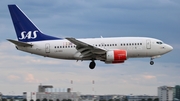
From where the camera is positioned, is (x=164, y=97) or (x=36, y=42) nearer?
(x=36, y=42)

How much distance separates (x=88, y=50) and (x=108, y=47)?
329 centimetres

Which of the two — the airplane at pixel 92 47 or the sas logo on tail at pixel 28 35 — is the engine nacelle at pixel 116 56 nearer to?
the airplane at pixel 92 47

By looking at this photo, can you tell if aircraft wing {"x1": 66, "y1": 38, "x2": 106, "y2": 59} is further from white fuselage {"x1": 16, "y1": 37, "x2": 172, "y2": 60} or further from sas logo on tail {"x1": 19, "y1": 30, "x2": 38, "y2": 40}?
sas logo on tail {"x1": 19, "y1": 30, "x2": 38, "y2": 40}

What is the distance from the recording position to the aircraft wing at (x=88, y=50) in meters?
81.2

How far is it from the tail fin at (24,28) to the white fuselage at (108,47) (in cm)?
155

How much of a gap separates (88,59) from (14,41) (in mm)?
12623

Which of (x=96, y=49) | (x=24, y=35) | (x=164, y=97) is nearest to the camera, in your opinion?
(x=96, y=49)

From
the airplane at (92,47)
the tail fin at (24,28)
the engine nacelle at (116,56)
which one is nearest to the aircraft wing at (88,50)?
the airplane at (92,47)

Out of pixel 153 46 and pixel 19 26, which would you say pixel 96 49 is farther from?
pixel 19 26

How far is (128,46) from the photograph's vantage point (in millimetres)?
82750

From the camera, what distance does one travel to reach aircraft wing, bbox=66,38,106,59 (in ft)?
266

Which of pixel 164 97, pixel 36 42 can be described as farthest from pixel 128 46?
pixel 164 97

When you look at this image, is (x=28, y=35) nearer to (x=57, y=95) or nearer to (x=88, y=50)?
(x=88, y=50)

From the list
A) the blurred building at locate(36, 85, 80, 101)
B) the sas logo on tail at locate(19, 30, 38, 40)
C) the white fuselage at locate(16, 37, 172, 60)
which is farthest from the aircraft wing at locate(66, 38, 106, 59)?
the blurred building at locate(36, 85, 80, 101)
